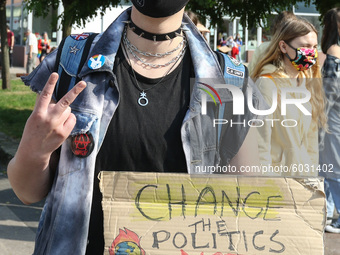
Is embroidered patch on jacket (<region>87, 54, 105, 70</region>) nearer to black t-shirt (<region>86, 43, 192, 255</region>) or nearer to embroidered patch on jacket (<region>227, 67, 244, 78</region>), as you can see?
black t-shirt (<region>86, 43, 192, 255</region>)

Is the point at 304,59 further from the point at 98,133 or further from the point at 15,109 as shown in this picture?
the point at 15,109

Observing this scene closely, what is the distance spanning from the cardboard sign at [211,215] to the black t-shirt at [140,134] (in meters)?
0.17

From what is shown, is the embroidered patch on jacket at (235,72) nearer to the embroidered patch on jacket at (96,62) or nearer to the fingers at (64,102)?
the embroidered patch on jacket at (96,62)

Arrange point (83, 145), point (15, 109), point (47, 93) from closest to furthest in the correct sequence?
point (47, 93), point (83, 145), point (15, 109)

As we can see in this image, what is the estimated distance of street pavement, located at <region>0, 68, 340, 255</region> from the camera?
17.9 ft

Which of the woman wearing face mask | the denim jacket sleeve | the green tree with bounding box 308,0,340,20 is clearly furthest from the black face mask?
the green tree with bounding box 308,0,340,20

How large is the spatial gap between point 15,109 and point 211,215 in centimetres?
1104

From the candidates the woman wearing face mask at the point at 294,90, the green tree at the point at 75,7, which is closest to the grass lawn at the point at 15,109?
the green tree at the point at 75,7

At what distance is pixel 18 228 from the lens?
598cm

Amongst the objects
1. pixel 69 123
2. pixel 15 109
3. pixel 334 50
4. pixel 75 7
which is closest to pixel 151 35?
pixel 69 123

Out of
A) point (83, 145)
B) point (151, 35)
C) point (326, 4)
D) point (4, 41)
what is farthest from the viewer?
point (4, 41)

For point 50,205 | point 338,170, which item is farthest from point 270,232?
point 338,170

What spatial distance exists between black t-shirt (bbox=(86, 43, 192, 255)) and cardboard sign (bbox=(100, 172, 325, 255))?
17 cm

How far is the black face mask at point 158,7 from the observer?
5.91 feet
